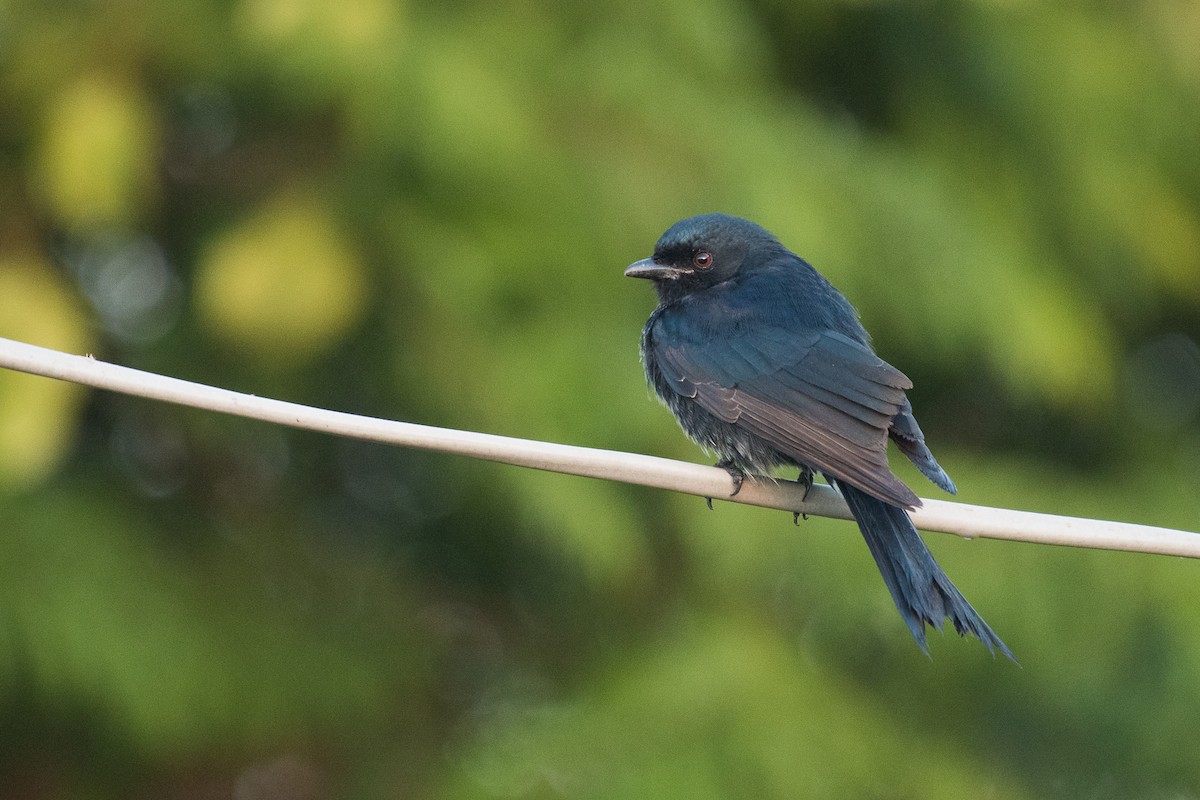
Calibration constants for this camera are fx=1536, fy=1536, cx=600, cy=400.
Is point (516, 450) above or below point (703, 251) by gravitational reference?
above

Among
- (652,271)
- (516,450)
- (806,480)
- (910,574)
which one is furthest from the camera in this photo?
(652,271)

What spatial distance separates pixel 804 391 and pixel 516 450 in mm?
1488

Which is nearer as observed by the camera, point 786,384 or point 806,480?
point 786,384

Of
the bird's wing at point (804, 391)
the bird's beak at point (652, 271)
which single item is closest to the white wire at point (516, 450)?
the bird's wing at point (804, 391)

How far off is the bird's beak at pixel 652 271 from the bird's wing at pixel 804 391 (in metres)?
0.29

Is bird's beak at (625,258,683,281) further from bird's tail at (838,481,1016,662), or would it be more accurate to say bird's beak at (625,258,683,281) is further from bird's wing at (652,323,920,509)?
bird's tail at (838,481,1016,662)

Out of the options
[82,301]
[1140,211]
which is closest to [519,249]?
[82,301]

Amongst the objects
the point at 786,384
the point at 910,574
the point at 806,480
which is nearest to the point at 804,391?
the point at 786,384

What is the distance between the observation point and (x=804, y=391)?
Result: 13.4 feet

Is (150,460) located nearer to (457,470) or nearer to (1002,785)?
(457,470)

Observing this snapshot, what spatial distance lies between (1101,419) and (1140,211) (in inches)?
35.5

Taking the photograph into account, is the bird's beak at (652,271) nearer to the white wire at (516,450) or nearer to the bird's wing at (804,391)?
the bird's wing at (804,391)

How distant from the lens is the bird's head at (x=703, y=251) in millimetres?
4871

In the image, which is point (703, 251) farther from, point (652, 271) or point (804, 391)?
point (804, 391)
